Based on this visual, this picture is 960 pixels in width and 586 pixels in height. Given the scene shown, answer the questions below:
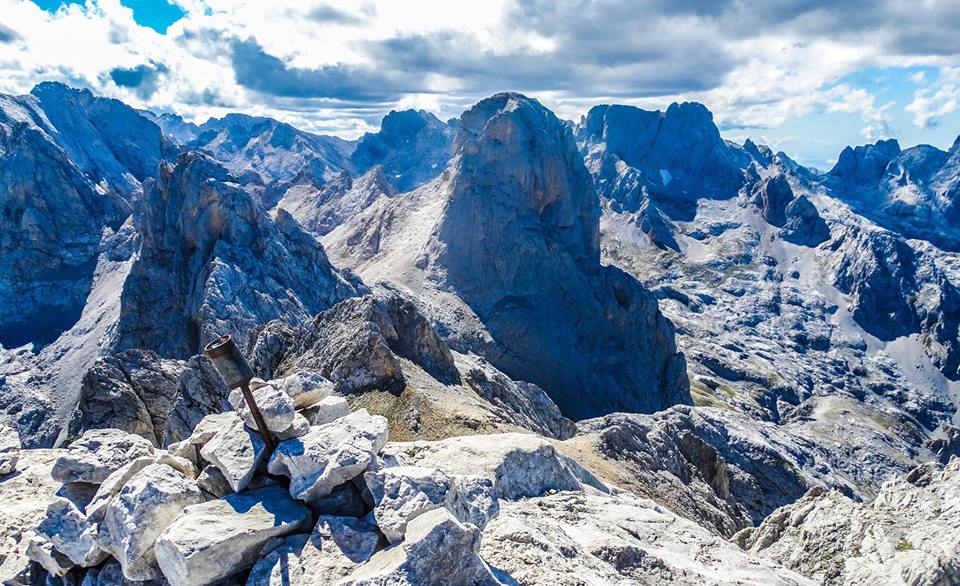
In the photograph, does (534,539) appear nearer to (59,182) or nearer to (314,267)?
(314,267)

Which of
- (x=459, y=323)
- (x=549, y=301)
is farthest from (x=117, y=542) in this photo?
(x=549, y=301)

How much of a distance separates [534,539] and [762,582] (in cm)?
899

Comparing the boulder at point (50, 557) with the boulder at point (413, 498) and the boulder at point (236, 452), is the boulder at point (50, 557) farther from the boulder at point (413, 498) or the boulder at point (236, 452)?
the boulder at point (413, 498)

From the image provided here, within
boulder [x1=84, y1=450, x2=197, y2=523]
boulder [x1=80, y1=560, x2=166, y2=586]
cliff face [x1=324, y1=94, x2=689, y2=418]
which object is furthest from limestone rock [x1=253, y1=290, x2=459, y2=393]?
cliff face [x1=324, y1=94, x2=689, y2=418]

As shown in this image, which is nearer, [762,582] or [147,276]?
[762,582]

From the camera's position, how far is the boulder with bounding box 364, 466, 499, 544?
13.1m

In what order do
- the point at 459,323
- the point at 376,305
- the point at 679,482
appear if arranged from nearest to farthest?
the point at 679,482 → the point at 376,305 → the point at 459,323

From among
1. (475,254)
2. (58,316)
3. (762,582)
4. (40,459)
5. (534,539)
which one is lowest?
(58,316)

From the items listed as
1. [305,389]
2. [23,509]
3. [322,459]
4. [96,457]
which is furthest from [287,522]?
[23,509]

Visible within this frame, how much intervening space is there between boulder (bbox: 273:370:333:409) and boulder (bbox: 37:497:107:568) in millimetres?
6033

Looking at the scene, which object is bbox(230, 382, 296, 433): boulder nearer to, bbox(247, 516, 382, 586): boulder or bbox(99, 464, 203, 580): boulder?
bbox(99, 464, 203, 580): boulder

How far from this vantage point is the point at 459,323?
14250 centimetres

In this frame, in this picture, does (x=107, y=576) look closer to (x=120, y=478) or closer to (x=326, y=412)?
(x=120, y=478)

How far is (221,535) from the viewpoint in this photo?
42.5 ft
